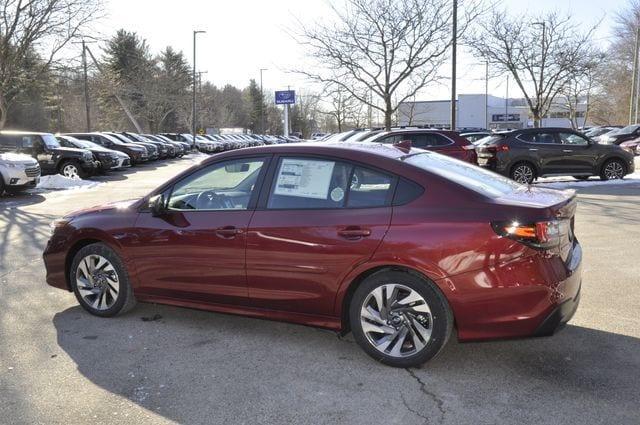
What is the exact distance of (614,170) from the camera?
1616 centimetres

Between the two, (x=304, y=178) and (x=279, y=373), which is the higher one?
(x=304, y=178)

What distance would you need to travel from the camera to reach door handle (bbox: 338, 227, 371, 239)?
12.6ft

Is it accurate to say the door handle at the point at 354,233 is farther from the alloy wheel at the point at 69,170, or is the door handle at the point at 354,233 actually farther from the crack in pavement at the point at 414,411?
the alloy wheel at the point at 69,170

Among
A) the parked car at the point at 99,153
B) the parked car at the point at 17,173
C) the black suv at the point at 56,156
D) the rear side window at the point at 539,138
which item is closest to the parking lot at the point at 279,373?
the parked car at the point at 17,173

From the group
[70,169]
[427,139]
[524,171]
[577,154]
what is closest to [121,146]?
[70,169]

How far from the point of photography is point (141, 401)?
349 centimetres

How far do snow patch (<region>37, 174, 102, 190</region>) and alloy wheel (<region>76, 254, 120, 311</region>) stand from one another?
1289 centimetres

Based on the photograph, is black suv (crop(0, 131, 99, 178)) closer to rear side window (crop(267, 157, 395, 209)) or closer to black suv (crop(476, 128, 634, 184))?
black suv (crop(476, 128, 634, 184))

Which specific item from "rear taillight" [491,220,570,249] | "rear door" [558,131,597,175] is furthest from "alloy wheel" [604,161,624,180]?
"rear taillight" [491,220,570,249]

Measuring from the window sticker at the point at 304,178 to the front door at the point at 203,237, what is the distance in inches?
7.8

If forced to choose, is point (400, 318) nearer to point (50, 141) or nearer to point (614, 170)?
point (614, 170)

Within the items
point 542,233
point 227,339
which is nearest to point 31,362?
point 227,339

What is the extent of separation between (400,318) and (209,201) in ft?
6.03

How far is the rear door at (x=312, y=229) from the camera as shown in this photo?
388cm
